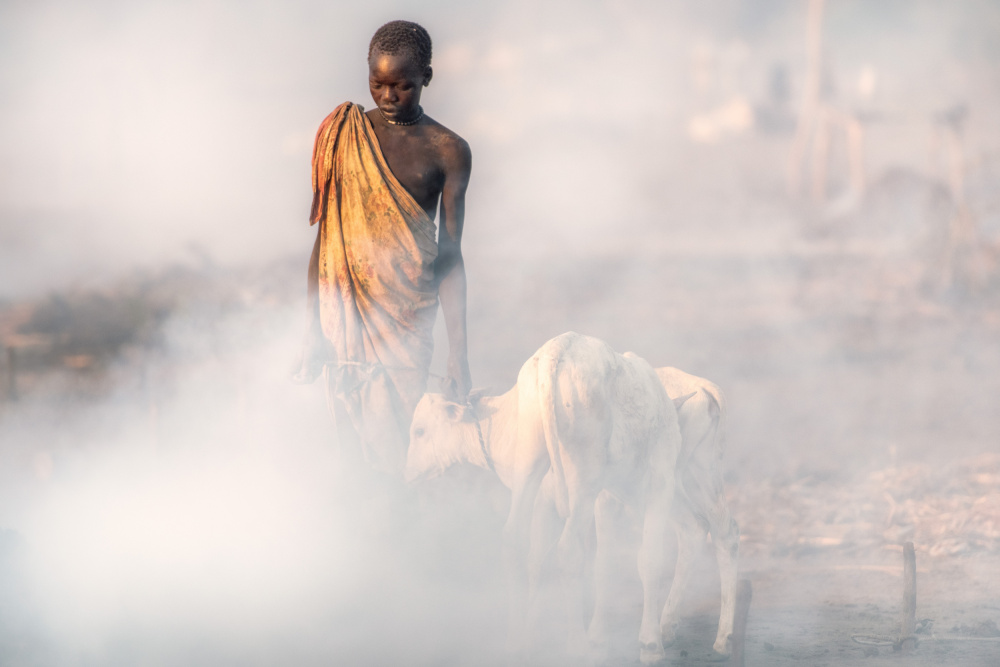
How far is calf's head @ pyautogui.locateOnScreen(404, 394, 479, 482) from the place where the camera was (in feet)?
15.4

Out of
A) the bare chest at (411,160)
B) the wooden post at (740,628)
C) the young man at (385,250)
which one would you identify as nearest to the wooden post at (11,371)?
the young man at (385,250)

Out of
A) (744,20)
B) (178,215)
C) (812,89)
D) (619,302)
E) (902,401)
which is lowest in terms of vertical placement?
(902,401)

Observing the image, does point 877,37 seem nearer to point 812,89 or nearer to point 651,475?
point 812,89

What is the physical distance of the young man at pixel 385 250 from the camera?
4492mm

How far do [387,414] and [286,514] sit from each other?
1.45 m

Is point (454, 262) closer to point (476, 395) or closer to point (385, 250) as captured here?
point (385, 250)

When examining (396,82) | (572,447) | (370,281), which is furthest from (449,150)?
(572,447)

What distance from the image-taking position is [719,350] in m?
14.0

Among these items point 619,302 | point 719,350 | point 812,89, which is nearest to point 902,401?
point 719,350

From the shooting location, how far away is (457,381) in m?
4.66

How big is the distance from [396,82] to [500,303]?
9536 mm

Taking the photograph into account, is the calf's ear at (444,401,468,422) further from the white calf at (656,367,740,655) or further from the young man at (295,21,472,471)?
the white calf at (656,367,740,655)

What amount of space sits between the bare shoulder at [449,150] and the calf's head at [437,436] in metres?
1.05

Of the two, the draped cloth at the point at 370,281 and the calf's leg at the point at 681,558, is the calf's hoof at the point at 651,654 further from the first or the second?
the draped cloth at the point at 370,281
